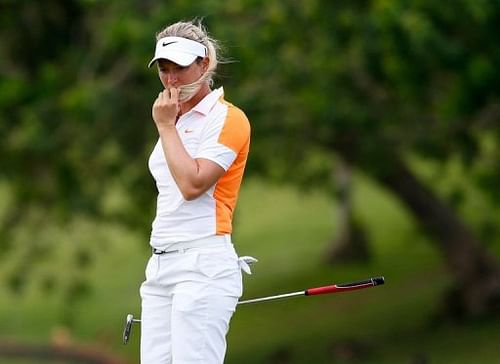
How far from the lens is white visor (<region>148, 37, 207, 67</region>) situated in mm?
4973

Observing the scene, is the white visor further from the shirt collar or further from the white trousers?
the white trousers

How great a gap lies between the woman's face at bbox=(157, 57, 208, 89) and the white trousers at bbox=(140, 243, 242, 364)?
2.00 feet

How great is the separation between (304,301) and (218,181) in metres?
18.3

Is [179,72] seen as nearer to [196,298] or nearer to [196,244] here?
[196,244]

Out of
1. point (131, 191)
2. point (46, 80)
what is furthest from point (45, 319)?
point (46, 80)

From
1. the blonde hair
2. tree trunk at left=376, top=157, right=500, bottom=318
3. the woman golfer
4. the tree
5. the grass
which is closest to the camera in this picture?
the woman golfer

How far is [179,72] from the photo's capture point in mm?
5039

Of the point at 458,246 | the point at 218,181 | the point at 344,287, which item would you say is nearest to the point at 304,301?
the point at 458,246

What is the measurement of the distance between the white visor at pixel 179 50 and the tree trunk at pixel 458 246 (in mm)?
11710

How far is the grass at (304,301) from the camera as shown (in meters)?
18.1

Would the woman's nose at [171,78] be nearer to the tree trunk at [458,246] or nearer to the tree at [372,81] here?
the tree at [372,81]

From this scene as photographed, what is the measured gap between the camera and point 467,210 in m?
22.3

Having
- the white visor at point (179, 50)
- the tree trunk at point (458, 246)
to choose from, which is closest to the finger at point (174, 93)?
the white visor at point (179, 50)

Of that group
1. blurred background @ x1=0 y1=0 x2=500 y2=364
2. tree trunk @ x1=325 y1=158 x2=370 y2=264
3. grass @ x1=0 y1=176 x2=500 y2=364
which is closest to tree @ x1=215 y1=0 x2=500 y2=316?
blurred background @ x1=0 y1=0 x2=500 y2=364
